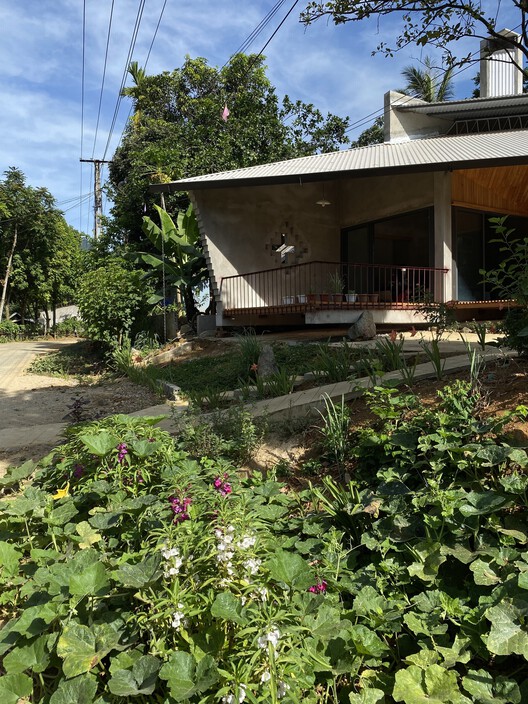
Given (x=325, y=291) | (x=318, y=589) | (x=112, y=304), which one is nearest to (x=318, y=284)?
(x=325, y=291)

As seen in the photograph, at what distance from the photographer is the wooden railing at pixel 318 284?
456 inches

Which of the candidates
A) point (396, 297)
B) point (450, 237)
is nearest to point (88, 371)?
point (396, 297)

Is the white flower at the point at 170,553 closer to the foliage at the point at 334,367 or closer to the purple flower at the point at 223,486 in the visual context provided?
the purple flower at the point at 223,486

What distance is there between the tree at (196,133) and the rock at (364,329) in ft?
36.5

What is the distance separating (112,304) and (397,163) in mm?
7952

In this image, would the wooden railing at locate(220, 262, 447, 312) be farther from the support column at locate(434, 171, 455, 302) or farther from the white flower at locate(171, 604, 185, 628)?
the white flower at locate(171, 604, 185, 628)

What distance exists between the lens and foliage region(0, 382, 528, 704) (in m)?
1.73

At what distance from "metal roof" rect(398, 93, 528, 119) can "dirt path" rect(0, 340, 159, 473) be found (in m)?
12.1

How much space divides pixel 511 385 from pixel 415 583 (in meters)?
1.93

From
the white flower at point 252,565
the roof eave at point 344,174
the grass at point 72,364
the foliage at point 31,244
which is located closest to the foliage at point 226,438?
the white flower at point 252,565

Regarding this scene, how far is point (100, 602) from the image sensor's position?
2.17m

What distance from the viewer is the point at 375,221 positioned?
13672 mm

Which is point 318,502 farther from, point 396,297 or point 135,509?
point 396,297

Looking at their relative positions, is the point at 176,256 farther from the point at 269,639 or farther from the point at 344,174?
the point at 269,639
